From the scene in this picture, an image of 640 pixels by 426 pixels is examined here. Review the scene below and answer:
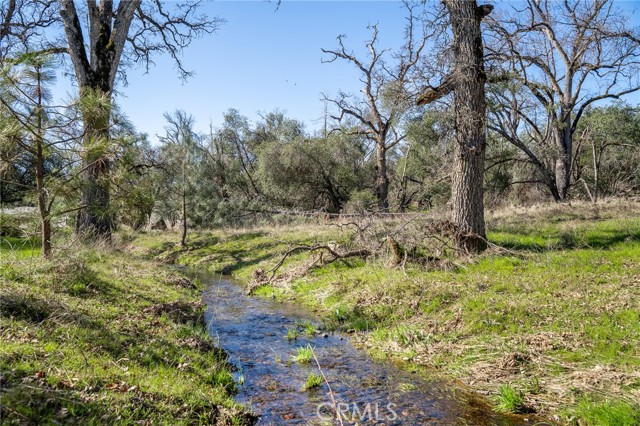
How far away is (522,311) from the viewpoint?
696 centimetres

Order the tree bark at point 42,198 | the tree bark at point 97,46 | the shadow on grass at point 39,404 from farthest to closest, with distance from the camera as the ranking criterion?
the tree bark at point 97,46 < the tree bark at point 42,198 < the shadow on grass at point 39,404

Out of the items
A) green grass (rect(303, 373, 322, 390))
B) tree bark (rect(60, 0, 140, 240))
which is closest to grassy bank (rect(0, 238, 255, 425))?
green grass (rect(303, 373, 322, 390))

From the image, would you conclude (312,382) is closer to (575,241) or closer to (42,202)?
(42,202)

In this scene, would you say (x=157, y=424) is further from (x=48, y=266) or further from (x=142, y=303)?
(x=48, y=266)

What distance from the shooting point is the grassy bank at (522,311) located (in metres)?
4.98

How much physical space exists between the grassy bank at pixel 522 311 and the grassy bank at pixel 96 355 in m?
3.12

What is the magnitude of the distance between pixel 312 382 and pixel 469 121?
25.8 ft

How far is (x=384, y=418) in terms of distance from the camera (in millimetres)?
4707

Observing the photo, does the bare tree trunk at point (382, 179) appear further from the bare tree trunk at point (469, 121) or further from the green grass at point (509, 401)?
the green grass at point (509, 401)

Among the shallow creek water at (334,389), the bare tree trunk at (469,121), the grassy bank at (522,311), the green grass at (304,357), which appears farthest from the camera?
the bare tree trunk at (469,121)

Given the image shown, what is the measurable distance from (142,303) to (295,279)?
17.9 ft

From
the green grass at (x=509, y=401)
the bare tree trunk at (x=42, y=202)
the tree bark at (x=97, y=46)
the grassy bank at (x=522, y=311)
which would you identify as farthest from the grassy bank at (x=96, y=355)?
the tree bark at (x=97, y=46)

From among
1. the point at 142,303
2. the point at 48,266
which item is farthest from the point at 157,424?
the point at 48,266

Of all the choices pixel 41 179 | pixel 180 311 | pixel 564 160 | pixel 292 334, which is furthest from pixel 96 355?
pixel 564 160
